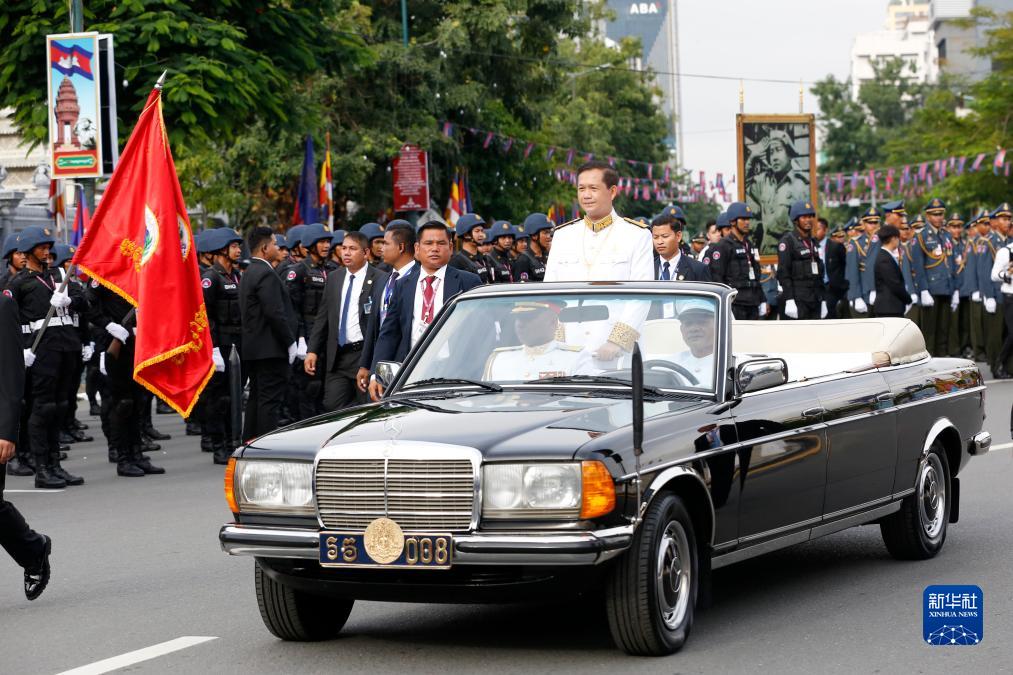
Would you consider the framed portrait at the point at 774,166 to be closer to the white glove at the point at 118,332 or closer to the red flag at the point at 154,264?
the white glove at the point at 118,332

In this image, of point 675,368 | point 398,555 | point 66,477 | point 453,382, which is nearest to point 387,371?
point 453,382

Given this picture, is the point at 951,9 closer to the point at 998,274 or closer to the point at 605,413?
the point at 998,274

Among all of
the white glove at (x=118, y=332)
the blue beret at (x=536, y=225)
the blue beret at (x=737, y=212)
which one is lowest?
the white glove at (x=118, y=332)

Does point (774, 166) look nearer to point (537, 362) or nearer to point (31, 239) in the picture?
point (31, 239)

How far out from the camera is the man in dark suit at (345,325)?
14609mm

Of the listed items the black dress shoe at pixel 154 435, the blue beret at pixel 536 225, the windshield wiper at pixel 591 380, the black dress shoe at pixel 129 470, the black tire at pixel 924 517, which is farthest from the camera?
the blue beret at pixel 536 225

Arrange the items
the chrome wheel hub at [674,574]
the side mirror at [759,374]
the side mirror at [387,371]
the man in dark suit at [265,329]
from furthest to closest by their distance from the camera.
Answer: the man in dark suit at [265,329] → the side mirror at [387,371] → the side mirror at [759,374] → the chrome wheel hub at [674,574]

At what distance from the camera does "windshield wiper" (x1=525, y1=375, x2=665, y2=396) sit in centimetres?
761

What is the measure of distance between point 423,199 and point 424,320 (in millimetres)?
28961

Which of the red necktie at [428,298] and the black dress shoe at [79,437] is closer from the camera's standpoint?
the red necktie at [428,298]

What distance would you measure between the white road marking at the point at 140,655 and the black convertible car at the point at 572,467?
1.38 ft

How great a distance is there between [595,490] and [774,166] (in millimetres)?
22583

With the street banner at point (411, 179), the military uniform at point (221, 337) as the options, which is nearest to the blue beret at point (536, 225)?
the military uniform at point (221, 337)

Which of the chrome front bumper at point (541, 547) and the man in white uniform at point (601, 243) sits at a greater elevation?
the man in white uniform at point (601, 243)
